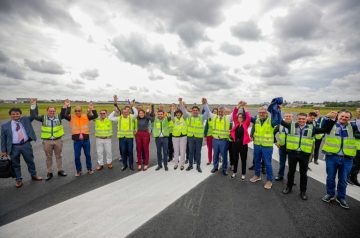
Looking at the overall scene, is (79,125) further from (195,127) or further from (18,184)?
(195,127)

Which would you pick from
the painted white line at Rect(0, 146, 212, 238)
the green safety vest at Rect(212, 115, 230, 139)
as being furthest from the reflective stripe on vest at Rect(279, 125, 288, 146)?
the painted white line at Rect(0, 146, 212, 238)

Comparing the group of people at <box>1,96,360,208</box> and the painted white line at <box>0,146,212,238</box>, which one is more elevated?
the group of people at <box>1,96,360,208</box>

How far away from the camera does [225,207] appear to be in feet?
13.6

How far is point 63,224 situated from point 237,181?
4433 mm

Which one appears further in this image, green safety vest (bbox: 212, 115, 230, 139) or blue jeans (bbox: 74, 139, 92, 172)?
green safety vest (bbox: 212, 115, 230, 139)

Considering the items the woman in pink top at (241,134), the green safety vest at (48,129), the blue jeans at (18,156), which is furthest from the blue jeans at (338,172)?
the blue jeans at (18,156)

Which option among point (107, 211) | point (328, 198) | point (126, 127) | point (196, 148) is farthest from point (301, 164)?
point (126, 127)

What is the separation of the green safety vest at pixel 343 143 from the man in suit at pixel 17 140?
7991 mm

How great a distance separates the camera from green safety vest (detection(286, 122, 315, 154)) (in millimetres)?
4688

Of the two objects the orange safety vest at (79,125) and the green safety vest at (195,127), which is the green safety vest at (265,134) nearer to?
the green safety vest at (195,127)

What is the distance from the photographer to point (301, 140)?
15.6ft

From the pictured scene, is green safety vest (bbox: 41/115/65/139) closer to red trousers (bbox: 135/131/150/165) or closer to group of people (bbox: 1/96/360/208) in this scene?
group of people (bbox: 1/96/360/208)

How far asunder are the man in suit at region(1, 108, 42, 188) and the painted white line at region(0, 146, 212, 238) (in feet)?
7.53

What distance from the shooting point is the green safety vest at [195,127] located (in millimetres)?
6516
